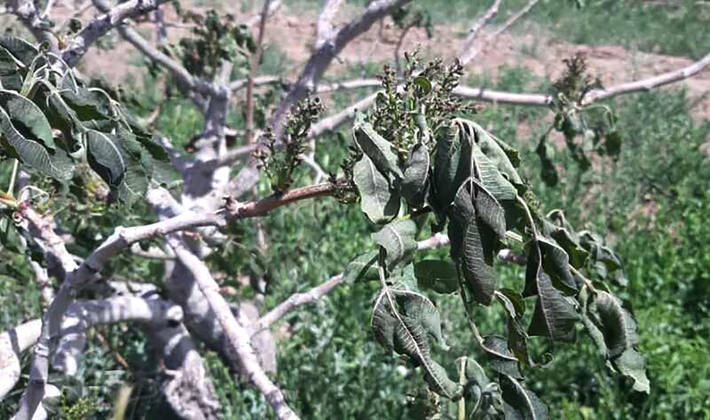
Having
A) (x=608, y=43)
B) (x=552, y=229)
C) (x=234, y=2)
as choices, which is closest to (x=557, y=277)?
(x=552, y=229)

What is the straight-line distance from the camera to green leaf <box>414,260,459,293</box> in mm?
996

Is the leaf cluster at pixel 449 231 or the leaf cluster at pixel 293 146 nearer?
the leaf cluster at pixel 449 231

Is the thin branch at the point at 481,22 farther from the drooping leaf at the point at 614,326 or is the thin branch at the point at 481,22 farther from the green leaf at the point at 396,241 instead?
the green leaf at the point at 396,241

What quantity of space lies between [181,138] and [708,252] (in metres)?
3.87

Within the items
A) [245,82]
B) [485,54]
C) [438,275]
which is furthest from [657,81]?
[485,54]

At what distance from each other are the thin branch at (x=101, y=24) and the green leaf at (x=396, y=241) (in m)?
0.83

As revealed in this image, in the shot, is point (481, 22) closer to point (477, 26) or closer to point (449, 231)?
point (477, 26)

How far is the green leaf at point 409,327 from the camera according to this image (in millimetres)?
841

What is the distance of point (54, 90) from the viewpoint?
939 millimetres

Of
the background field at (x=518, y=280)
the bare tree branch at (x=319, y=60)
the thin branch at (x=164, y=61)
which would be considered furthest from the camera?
the background field at (x=518, y=280)

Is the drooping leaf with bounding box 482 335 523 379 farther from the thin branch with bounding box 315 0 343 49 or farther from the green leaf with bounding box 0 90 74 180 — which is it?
the thin branch with bounding box 315 0 343 49

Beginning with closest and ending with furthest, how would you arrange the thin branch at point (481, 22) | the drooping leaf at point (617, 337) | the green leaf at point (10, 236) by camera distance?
the drooping leaf at point (617, 337) < the green leaf at point (10, 236) < the thin branch at point (481, 22)

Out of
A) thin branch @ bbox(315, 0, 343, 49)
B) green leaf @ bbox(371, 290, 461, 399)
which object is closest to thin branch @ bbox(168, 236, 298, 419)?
green leaf @ bbox(371, 290, 461, 399)

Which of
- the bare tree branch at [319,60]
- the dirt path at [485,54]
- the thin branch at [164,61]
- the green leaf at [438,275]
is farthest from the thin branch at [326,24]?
the dirt path at [485,54]
